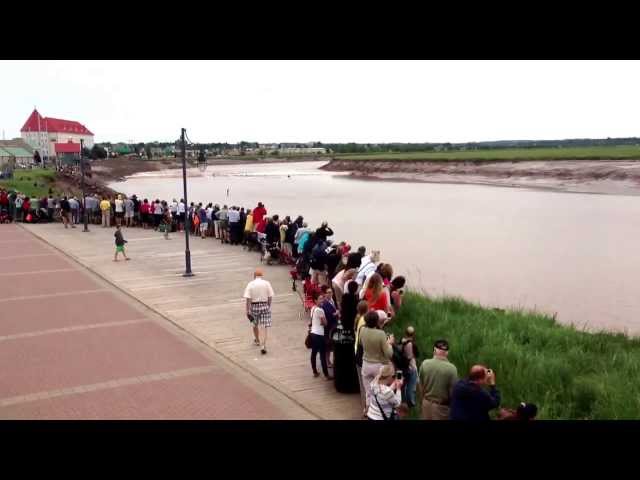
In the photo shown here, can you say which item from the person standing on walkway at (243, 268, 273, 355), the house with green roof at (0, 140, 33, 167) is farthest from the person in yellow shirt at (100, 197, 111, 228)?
the house with green roof at (0, 140, 33, 167)

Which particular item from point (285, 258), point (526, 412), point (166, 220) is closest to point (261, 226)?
point (285, 258)

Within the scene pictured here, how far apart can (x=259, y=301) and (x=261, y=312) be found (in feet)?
0.75

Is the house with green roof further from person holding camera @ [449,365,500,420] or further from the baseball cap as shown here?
the baseball cap

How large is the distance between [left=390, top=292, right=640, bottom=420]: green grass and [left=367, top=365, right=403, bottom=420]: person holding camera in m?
1.09

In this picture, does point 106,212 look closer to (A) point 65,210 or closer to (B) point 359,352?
(A) point 65,210

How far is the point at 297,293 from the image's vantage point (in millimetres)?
13891

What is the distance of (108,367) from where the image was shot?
910 centimetres

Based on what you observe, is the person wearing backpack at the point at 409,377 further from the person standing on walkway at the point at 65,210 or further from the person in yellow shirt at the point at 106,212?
the person standing on walkway at the point at 65,210

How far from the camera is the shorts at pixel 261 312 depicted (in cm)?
981

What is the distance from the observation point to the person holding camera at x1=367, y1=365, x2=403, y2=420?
6.23 m
